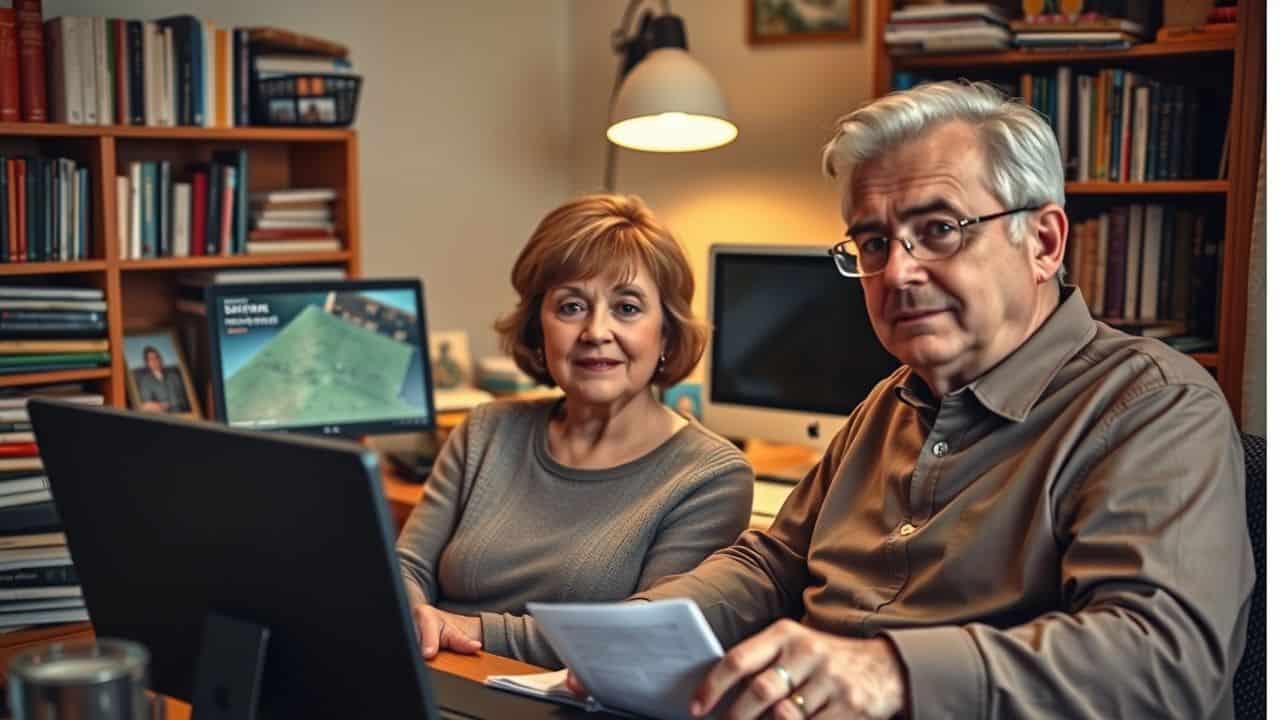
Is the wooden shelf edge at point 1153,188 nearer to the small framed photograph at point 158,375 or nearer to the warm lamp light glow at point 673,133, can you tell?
the warm lamp light glow at point 673,133

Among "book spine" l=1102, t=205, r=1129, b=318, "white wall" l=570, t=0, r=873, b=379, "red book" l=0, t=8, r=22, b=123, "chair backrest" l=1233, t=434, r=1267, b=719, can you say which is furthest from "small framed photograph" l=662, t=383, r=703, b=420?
"chair backrest" l=1233, t=434, r=1267, b=719

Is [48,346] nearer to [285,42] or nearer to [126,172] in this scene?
[126,172]

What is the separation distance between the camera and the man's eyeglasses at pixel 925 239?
1.63m

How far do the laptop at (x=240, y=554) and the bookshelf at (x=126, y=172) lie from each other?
1.65 meters

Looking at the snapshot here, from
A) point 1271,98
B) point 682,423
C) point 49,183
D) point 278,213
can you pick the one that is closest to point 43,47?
point 49,183

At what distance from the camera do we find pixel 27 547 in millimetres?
2787

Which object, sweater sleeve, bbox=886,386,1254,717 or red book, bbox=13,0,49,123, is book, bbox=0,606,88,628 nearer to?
red book, bbox=13,0,49,123

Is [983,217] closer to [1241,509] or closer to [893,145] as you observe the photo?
[893,145]

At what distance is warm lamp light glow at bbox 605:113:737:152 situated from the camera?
11.0 feet

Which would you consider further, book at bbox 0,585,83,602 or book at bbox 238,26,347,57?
book at bbox 238,26,347,57

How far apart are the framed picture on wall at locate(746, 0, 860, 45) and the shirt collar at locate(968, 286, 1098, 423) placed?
214 centimetres

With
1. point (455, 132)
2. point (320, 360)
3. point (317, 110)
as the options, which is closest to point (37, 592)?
point (320, 360)

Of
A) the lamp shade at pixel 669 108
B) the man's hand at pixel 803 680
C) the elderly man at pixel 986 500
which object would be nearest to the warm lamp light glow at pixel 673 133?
the lamp shade at pixel 669 108

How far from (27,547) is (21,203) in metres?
0.67
